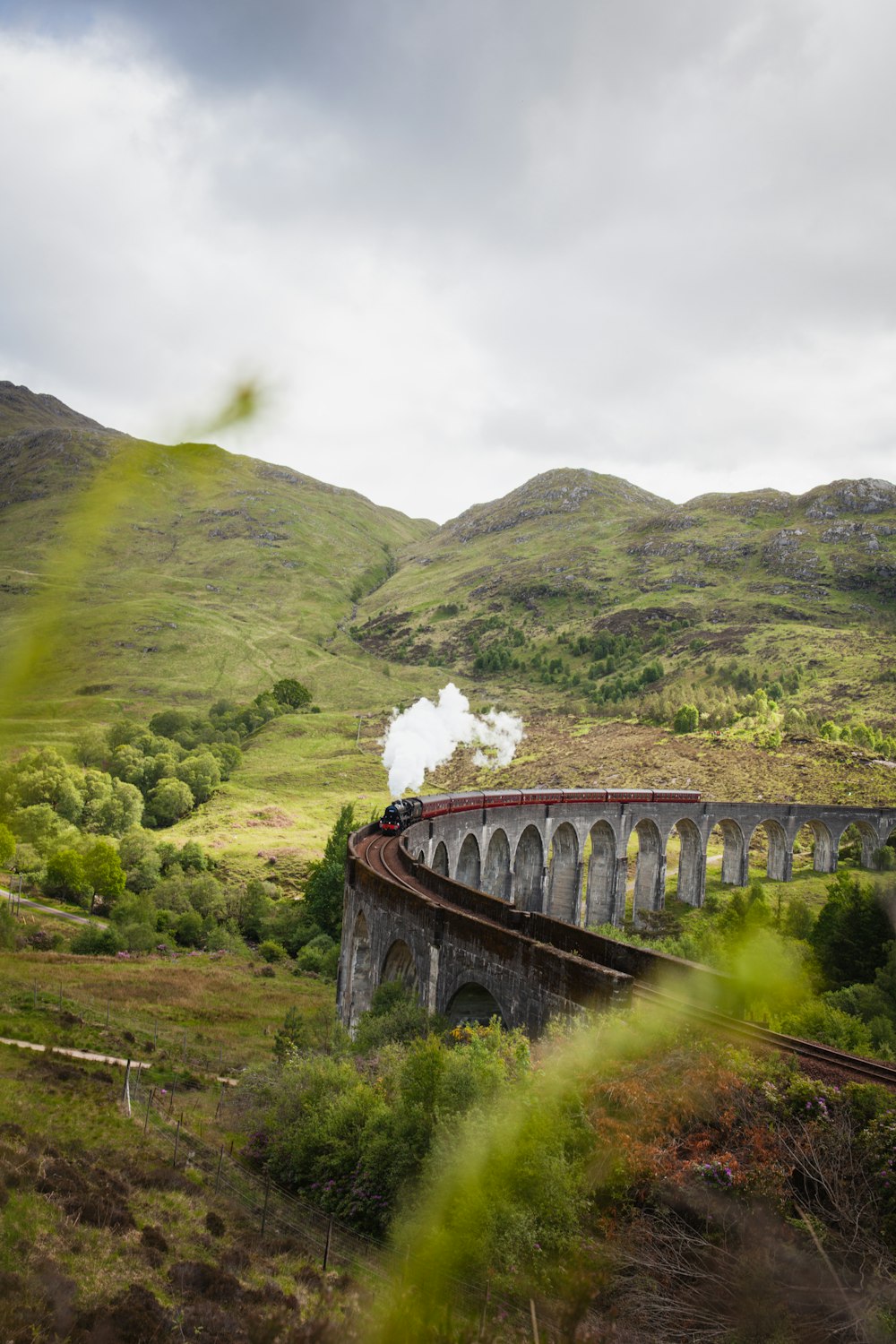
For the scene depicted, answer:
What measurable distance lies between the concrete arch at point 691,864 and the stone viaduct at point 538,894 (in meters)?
0.11

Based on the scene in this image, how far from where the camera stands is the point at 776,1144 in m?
11.7

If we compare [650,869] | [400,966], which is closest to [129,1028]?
[400,966]

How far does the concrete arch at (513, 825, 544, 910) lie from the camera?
173 feet

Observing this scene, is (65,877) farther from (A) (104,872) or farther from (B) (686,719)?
(B) (686,719)

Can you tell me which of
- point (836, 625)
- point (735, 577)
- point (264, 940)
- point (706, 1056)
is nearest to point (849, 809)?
point (264, 940)

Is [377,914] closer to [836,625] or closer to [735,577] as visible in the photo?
[836,625]

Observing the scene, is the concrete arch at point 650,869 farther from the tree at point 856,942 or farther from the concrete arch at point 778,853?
the tree at point 856,942

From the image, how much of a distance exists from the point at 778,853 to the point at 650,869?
44.8 feet

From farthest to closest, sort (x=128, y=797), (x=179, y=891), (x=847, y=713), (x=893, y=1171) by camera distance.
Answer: (x=847, y=713) → (x=128, y=797) → (x=179, y=891) → (x=893, y=1171)

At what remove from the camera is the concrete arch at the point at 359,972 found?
1231 inches

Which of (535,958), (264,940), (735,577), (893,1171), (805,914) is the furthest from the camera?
(735,577)

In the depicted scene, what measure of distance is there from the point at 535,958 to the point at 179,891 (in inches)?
2035

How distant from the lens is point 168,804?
8881 cm

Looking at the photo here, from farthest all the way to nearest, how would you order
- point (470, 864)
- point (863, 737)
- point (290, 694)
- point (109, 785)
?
1. point (290, 694)
2. point (863, 737)
3. point (109, 785)
4. point (470, 864)
